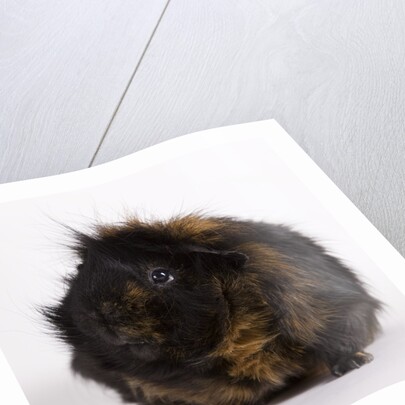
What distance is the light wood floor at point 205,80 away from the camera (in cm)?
64

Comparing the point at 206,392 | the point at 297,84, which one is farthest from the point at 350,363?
the point at 297,84

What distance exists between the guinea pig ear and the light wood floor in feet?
0.38

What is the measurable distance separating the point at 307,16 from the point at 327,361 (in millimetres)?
383

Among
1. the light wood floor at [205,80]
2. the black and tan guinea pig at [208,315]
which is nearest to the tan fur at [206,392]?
the black and tan guinea pig at [208,315]

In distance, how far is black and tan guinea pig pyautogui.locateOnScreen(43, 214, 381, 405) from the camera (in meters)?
0.50

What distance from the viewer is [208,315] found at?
1.67ft

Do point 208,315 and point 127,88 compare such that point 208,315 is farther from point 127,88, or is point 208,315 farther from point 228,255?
point 127,88

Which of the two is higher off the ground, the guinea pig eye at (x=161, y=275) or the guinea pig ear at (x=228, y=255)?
the guinea pig eye at (x=161, y=275)

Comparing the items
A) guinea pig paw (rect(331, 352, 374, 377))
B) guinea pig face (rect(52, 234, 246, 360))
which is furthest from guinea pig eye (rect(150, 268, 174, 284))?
guinea pig paw (rect(331, 352, 374, 377))

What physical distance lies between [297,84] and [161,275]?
25 cm

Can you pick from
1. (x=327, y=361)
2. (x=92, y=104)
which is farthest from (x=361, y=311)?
(x=92, y=104)

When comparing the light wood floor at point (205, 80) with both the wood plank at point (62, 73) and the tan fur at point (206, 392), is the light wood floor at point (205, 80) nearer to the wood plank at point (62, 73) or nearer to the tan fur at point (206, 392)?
the wood plank at point (62, 73)

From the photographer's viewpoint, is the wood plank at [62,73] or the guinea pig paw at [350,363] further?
the wood plank at [62,73]

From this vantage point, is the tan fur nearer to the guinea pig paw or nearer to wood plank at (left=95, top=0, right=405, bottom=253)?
the guinea pig paw
